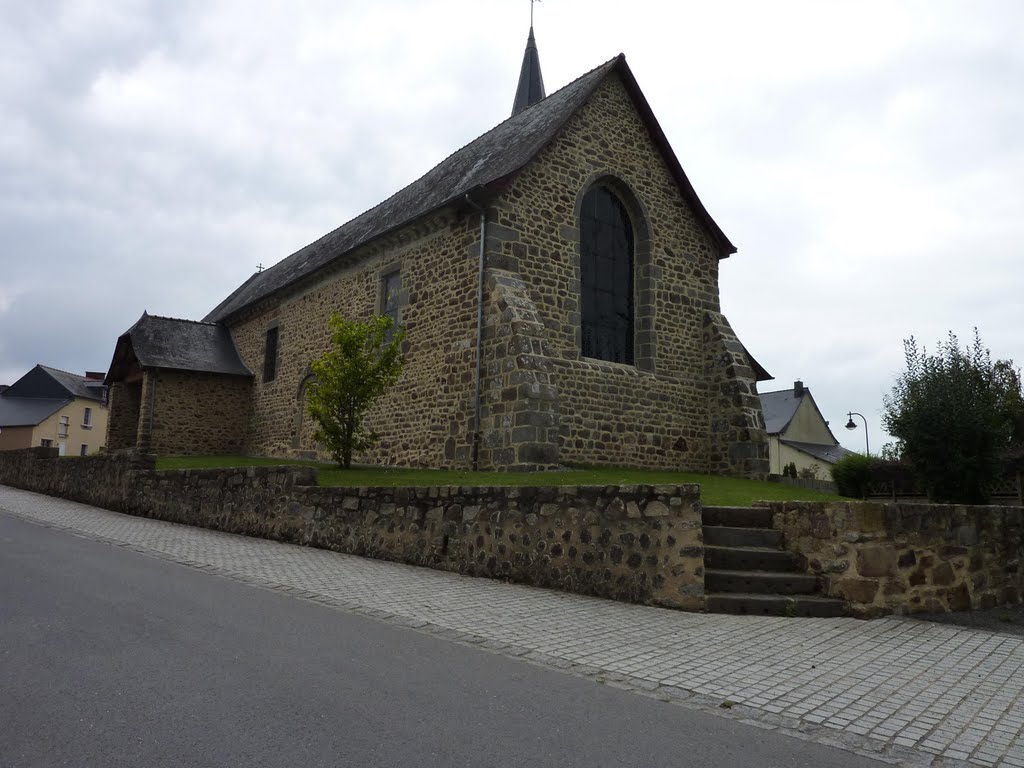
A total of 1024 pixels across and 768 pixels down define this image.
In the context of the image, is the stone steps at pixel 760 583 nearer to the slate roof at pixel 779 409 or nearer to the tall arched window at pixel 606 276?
the tall arched window at pixel 606 276

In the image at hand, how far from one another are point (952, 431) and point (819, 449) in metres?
31.6

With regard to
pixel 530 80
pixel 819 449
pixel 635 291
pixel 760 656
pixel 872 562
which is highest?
pixel 530 80

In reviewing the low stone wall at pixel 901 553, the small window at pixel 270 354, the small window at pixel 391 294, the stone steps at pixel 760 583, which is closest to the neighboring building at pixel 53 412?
the small window at pixel 270 354

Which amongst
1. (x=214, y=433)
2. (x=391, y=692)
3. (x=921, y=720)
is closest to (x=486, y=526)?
(x=391, y=692)

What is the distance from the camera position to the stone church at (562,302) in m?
14.0

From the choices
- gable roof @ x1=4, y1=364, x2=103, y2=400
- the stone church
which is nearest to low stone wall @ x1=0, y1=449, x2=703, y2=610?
the stone church

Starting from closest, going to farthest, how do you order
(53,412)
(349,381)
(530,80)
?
1. (349,381)
2. (530,80)
3. (53,412)

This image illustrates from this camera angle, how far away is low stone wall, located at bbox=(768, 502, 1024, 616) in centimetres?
730

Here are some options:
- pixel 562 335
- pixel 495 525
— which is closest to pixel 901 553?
pixel 495 525

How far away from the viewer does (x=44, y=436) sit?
163 ft

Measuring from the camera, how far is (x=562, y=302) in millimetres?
15344

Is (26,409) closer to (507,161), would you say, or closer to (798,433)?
(507,161)

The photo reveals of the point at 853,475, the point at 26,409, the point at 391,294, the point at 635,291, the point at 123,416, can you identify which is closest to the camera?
the point at 635,291

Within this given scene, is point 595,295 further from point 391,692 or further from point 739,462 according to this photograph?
point 391,692
